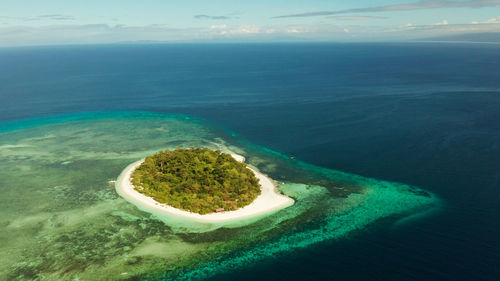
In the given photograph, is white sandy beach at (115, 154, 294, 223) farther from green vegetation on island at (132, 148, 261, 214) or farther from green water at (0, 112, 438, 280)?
green water at (0, 112, 438, 280)

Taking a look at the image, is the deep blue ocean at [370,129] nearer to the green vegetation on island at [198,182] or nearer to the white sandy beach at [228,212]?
the white sandy beach at [228,212]

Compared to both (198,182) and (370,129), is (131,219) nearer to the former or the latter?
(198,182)

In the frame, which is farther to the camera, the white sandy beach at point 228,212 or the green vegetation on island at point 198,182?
the green vegetation on island at point 198,182

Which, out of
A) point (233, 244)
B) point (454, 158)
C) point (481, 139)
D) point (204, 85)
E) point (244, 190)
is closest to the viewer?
point (233, 244)

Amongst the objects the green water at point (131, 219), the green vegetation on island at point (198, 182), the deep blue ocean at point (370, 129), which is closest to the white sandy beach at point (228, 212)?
the green vegetation on island at point (198, 182)

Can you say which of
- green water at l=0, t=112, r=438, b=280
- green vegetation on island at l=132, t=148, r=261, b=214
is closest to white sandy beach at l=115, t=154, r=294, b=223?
green vegetation on island at l=132, t=148, r=261, b=214

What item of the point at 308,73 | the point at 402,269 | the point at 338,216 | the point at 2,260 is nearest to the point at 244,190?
the point at 338,216

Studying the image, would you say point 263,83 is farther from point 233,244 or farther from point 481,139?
point 233,244
